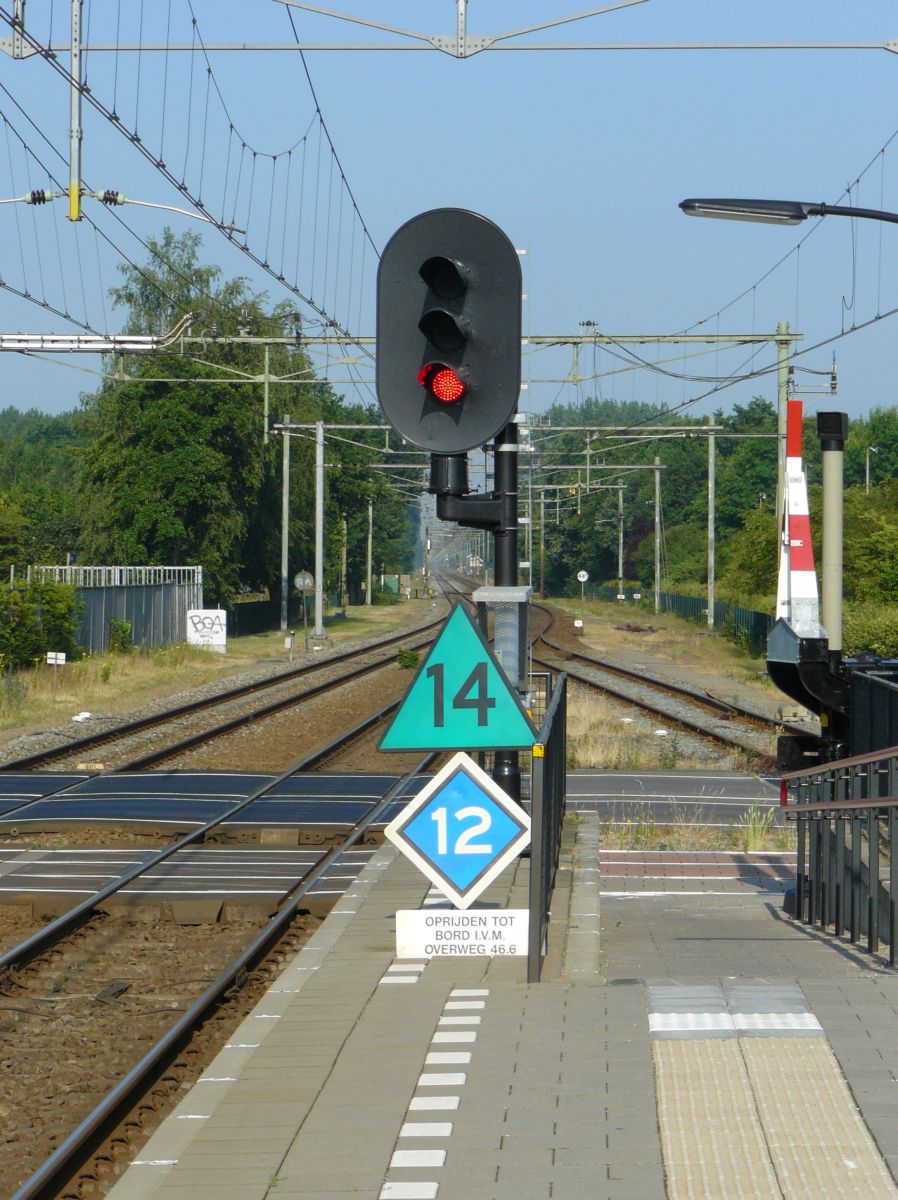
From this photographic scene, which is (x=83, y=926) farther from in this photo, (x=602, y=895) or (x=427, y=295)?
(x=427, y=295)

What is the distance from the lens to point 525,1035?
667 centimetres

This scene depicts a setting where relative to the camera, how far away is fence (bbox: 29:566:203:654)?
139 ft

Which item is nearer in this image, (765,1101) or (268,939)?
(765,1101)

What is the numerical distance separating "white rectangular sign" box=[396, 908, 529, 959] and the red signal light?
2.69m

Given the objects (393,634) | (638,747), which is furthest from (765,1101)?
(393,634)

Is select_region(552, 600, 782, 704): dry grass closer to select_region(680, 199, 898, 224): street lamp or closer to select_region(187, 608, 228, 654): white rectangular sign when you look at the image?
select_region(187, 608, 228, 654): white rectangular sign

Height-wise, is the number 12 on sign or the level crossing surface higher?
the number 12 on sign

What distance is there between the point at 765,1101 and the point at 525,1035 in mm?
1402

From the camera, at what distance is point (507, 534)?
879 cm

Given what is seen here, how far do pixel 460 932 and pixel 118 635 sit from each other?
37076mm

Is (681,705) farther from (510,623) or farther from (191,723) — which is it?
(510,623)

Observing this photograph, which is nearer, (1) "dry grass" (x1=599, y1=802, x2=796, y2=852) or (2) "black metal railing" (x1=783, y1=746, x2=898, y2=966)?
(2) "black metal railing" (x1=783, y1=746, x2=898, y2=966)

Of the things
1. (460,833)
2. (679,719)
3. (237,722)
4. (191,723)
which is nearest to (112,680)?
(191,723)

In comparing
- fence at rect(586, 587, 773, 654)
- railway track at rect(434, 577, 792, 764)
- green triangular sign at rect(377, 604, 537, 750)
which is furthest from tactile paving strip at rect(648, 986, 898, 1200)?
fence at rect(586, 587, 773, 654)
